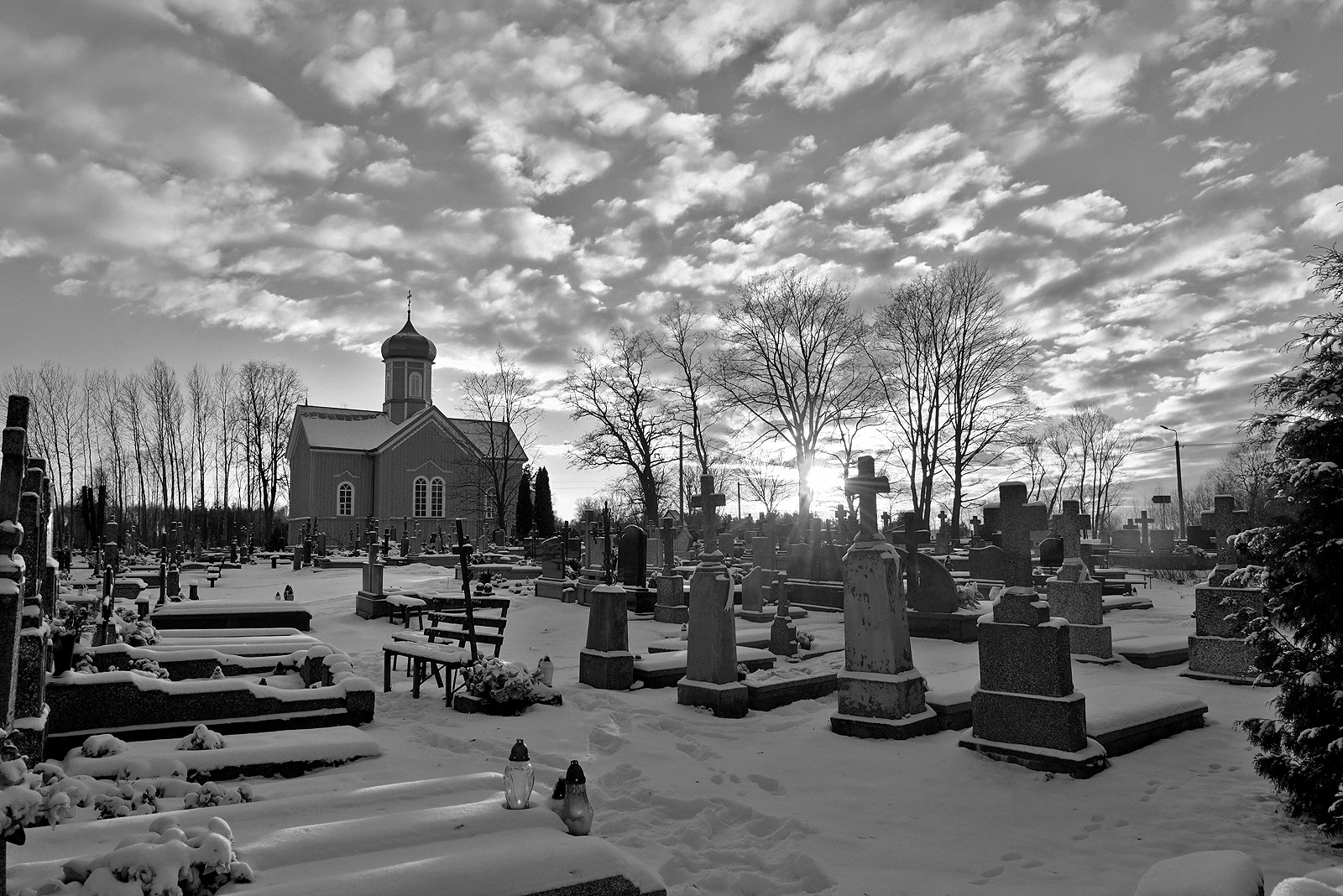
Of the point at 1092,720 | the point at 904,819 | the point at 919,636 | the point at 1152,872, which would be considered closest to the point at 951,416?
the point at 919,636

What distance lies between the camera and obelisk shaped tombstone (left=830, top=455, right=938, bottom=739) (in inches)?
283

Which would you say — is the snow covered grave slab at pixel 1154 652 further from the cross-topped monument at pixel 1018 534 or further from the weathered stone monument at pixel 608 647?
the weathered stone monument at pixel 608 647

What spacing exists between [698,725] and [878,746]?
1.81 m

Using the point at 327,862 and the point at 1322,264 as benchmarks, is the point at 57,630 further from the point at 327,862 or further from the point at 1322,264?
the point at 1322,264

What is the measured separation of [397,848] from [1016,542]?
536 cm

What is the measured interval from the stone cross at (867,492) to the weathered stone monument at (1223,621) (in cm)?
483

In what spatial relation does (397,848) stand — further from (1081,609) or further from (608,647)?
(1081,609)

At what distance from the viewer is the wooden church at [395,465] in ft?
148

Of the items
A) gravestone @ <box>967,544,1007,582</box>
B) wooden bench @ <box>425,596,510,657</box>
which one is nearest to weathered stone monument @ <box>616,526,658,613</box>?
wooden bench @ <box>425,596,510,657</box>

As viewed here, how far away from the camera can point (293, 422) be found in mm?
47656

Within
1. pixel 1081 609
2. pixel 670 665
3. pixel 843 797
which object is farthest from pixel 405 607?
pixel 1081 609

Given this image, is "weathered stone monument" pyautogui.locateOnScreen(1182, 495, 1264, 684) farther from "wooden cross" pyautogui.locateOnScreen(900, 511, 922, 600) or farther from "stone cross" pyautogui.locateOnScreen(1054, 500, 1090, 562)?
"wooden cross" pyautogui.locateOnScreen(900, 511, 922, 600)

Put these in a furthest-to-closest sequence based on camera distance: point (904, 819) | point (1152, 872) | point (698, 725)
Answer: point (698, 725), point (904, 819), point (1152, 872)

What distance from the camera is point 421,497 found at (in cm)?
4681
